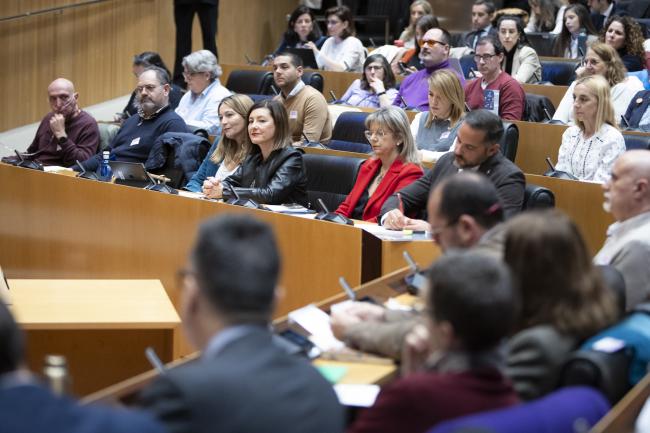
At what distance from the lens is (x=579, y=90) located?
17.5 feet

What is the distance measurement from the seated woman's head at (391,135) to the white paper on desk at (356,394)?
2.68m

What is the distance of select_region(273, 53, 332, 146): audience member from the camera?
22.8 feet

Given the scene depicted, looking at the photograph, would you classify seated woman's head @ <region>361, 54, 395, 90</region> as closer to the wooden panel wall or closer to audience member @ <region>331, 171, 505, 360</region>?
the wooden panel wall

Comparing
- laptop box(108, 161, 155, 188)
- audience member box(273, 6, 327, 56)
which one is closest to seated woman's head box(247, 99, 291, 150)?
laptop box(108, 161, 155, 188)

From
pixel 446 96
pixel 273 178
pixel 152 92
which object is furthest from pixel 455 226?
pixel 152 92

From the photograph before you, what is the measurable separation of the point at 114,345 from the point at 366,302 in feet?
4.58

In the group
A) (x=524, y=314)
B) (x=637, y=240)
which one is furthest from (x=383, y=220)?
(x=524, y=314)

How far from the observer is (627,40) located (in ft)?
24.9

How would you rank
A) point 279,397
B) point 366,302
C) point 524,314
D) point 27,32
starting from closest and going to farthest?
1. point 279,397
2. point 524,314
3. point 366,302
4. point 27,32

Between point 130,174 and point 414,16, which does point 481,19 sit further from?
point 130,174

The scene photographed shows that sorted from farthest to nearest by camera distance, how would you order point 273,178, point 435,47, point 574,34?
point 574,34
point 435,47
point 273,178

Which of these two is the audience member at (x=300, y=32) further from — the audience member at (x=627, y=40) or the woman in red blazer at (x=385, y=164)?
the woman in red blazer at (x=385, y=164)

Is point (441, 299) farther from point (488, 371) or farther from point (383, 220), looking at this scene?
point (383, 220)

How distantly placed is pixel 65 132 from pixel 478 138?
3313 mm
